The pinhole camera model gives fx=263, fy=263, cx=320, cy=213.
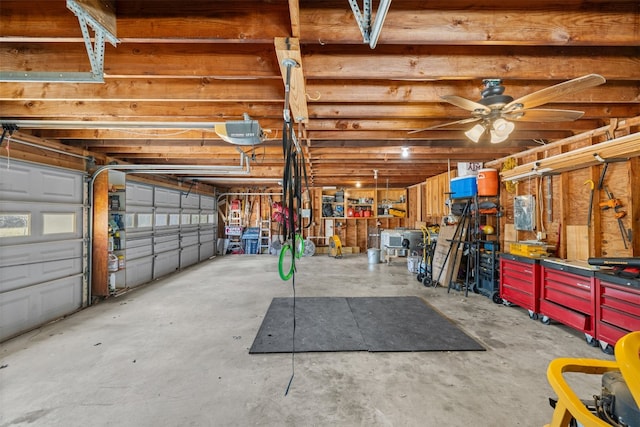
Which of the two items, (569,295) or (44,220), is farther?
(44,220)

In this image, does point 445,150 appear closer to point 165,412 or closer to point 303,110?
point 303,110

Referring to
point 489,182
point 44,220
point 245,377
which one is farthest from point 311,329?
point 489,182

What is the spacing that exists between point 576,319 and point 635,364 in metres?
2.78

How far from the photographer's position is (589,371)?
1089 mm

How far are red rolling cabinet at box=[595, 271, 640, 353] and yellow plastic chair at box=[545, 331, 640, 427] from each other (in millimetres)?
2080

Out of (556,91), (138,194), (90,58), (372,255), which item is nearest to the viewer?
(90,58)

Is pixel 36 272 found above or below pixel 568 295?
above

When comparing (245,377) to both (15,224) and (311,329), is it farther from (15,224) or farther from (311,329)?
(15,224)

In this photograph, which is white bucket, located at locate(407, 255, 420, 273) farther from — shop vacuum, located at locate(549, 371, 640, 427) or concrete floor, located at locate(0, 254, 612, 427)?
shop vacuum, located at locate(549, 371, 640, 427)

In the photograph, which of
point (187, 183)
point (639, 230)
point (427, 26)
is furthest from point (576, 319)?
point (187, 183)

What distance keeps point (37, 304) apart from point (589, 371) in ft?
16.8

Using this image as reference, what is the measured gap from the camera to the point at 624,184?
2910mm

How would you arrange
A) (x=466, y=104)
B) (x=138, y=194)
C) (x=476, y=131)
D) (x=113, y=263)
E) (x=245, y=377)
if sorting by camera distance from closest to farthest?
1. (x=466, y=104)
2. (x=245, y=377)
3. (x=476, y=131)
4. (x=113, y=263)
5. (x=138, y=194)

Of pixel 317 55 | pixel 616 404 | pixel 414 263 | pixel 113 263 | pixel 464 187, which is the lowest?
pixel 414 263
